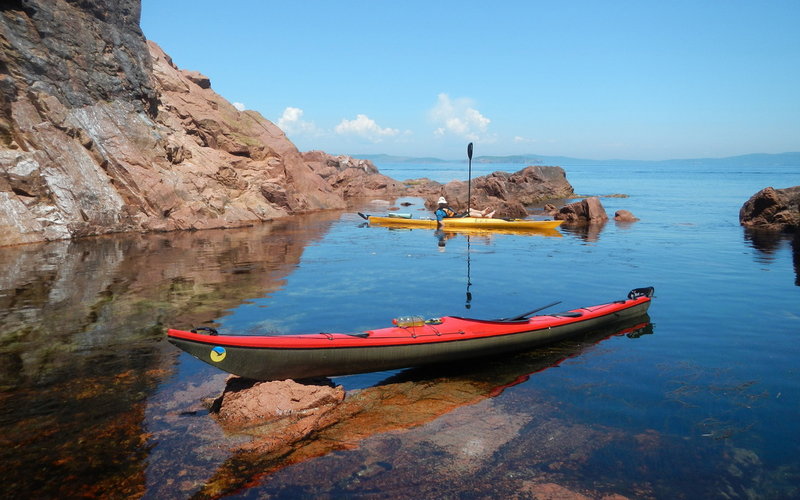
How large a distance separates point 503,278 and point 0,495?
12.1 m

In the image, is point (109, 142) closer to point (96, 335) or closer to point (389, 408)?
point (96, 335)

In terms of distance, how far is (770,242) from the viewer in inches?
829

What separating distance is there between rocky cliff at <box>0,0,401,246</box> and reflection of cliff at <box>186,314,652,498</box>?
56.3 ft

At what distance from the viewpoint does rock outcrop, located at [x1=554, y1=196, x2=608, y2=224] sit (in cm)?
2852

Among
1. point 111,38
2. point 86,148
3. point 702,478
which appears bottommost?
point 702,478

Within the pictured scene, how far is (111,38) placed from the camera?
25.3 m

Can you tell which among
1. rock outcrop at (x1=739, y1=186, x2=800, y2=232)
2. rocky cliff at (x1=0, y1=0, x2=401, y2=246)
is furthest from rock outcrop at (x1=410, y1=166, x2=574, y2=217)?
rocky cliff at (x1=0, y1=0, x2=401, y2=246)

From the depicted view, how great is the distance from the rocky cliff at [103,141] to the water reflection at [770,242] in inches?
849

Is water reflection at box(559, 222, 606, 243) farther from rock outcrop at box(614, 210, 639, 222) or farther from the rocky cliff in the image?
the rocky cliff

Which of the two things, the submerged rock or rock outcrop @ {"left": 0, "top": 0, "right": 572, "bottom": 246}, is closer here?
the submerged rock

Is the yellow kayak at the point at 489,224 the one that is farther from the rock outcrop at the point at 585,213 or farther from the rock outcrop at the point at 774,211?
the rock outcrop at the point at 774,211

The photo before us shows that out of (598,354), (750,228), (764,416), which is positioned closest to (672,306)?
(598,354)

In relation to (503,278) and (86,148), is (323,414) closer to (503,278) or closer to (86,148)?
(503,278)

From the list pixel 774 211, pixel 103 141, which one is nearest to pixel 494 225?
pixel 774 211
